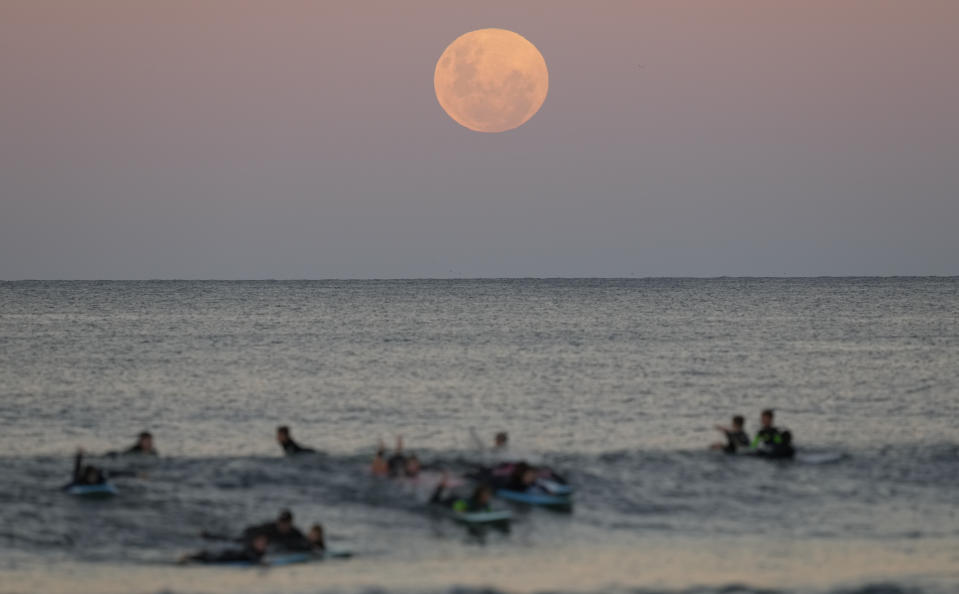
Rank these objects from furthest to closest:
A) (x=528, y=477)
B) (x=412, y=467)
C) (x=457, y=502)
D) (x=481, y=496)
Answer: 1. (x=412, y=467)
2. (x=528, y=477)
3. (x=457, y=502)
4. (x=481, y=496)

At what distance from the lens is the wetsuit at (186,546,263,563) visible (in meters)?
28.1

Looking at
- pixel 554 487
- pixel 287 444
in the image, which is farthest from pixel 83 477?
pixel 554 487

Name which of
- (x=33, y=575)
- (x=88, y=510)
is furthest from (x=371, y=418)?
(x=33, y=575)

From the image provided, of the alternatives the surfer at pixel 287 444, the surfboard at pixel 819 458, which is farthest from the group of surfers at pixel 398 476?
the surfboard at pixel 819 458

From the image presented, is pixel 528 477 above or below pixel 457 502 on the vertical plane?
above

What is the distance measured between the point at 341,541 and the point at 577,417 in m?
24.6

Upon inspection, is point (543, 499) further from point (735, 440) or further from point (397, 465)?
point (735, 440)

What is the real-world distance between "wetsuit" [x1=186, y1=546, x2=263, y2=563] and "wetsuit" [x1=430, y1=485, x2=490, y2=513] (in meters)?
6.70

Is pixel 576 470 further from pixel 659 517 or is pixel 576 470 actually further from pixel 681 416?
pixel 681 416

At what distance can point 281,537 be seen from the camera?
A: 29328 millimetres

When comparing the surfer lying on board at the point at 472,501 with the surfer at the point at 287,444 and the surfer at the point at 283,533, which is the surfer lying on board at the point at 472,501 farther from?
the surfer at the point at 287,444

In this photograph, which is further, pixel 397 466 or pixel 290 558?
pixel 397 466

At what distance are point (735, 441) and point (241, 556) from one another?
69.6 feet

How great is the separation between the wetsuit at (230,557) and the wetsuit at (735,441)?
2057 centimetres
